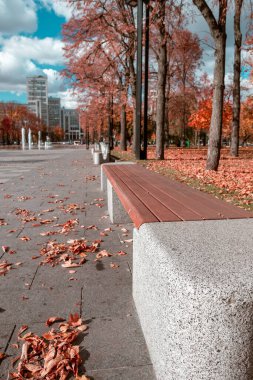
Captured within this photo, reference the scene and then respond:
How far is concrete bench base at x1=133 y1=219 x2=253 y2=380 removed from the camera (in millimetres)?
1378

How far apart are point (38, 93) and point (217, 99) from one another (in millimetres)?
197987

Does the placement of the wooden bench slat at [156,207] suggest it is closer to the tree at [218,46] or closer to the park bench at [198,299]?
the park bench at [198,299]

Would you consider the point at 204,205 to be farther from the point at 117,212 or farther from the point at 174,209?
the point at 117,212

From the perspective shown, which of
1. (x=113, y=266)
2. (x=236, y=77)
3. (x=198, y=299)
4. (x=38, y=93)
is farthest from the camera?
(x=38, y=93)

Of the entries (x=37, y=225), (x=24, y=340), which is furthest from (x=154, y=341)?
(x=37, y=225)

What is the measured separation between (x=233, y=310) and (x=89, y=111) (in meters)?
29.5

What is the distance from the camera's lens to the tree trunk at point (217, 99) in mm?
9203

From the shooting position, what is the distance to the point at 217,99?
30.8ft

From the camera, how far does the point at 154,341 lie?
190 centimetres

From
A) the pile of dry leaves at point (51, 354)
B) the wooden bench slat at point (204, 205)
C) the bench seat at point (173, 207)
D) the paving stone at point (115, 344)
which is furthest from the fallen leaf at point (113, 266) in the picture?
the pile of dry leaves at point (51, 354)

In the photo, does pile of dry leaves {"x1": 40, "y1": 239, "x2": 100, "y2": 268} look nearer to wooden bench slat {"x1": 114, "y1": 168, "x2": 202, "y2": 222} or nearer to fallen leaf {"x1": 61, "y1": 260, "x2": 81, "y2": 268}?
fallen leaf {"x1": 61, "y1": 260, "x2": 81, "y2": 268}

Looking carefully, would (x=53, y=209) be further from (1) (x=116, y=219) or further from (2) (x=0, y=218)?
(1) (x=116, y=219)

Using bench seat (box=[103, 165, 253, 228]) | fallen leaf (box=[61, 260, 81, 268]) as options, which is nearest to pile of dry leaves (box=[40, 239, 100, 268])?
fallen leaf (box=[61, 260, 81, 268])

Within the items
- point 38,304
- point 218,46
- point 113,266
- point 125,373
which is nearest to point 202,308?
point 125,373
